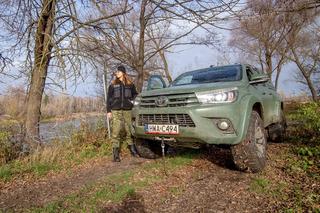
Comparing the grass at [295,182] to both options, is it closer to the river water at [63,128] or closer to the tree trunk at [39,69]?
the river water at [63,128]

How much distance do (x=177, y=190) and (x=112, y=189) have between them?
3.13 ft

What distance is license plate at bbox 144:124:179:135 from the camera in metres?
4.47

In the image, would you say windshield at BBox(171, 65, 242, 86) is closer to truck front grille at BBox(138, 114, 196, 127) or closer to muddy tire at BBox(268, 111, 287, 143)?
truck front grille at BBox(138, 114, 196, 127)

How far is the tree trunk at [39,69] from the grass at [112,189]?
10.1 ft

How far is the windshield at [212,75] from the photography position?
17.8 feet

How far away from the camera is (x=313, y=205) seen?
324 cm

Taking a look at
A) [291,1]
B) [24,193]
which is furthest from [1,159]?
[291,1]

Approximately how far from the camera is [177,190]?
13.3 ft

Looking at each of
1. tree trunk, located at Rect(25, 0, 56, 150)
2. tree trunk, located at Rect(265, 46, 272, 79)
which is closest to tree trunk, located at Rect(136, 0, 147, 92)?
tree trunk, located at Rect(25, 0, 56, 150)

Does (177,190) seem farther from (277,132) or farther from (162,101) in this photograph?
(277,132)

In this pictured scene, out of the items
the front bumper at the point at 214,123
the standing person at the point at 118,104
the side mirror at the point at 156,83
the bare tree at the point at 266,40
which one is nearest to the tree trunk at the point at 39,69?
the standing person at the point at 118,104

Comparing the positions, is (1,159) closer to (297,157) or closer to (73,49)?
(73,49)

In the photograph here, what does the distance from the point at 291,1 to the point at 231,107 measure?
811cm

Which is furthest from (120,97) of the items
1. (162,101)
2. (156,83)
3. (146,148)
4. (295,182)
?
(295,182)
